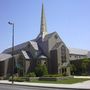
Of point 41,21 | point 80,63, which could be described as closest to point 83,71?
point 80,63

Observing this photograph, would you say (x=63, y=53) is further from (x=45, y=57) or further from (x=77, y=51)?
(x=77, y=51)

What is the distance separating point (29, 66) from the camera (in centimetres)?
7156

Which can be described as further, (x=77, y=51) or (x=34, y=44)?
(x=77, y=51)

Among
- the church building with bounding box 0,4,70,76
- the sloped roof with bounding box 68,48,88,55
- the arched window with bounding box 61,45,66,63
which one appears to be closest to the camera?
the church building with bounding box 0,4,70,76

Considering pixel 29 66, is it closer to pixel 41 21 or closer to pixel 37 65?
pixel 37 65

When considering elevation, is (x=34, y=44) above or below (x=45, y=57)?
above

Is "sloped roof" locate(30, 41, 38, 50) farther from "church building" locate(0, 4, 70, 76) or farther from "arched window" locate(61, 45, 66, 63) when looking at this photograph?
"arched window" locate(61, 45, 66, 63)

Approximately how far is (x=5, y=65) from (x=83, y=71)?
77.2 feet

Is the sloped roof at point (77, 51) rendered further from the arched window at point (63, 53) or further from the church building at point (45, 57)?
the arched window at point (63, 53)

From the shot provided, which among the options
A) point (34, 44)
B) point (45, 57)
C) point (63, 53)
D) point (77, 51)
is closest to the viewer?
point (45, 57)

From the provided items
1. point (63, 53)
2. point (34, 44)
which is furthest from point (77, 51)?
point (34, 44)

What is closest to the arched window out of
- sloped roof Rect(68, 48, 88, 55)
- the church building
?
the church building

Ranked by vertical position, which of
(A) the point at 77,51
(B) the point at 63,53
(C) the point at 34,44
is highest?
(C) the point at 34,44

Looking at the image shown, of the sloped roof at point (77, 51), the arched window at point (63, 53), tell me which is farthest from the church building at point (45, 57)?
the sloped roof at point (77, 51)
